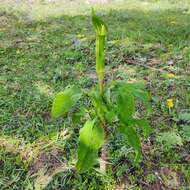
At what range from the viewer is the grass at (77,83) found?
6.80ft

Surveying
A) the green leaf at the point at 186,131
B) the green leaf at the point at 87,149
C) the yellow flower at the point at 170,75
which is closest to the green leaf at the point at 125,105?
the green leaf at the point at 87,149

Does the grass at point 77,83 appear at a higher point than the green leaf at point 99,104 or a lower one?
lower

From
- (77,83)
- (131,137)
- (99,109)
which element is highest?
(99,109)

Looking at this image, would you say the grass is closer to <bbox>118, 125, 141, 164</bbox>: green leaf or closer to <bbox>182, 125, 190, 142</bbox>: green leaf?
<bbox>182, 125, 190, 142</bbox>: green leaf

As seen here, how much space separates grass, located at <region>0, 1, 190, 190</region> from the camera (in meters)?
2.07

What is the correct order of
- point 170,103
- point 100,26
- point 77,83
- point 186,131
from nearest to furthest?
point 100,26 < point 186,131 < point 170,103 < point 77,83

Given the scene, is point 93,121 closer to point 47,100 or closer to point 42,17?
point 47,100

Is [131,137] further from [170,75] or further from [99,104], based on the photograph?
[170,75]

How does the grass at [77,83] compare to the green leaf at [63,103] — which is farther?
the grass at [77,83]

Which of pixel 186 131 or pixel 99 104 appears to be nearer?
pixel 99 104

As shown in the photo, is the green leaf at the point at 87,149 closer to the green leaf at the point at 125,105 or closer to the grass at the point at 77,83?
the green leaf at the point at 125,105

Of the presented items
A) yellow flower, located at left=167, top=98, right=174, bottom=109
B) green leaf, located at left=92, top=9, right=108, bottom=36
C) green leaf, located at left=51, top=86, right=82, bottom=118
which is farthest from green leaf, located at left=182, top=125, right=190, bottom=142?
green leaf, located at left=92, top=9, right=108, bottom=36

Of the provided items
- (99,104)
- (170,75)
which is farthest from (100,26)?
(170,75)

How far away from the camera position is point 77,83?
3.03 m
